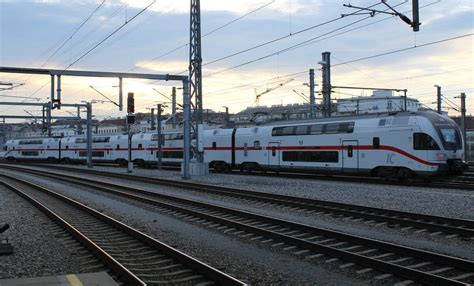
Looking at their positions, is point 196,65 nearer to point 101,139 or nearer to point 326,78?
point 326,78

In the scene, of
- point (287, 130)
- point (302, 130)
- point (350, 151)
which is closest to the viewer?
point (350, 151)

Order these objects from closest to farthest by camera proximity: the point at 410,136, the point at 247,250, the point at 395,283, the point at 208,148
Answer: the point at 395,283, the point at 247,250, the point at 410,136, the point at 208,148

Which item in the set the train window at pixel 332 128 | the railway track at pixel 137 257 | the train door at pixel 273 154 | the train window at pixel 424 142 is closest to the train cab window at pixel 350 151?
the train window at pixel 332 128

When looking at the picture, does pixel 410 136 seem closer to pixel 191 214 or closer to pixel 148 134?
pixel 191 214

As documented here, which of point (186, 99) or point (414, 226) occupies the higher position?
point (186, 99)

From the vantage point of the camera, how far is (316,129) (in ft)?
84.8

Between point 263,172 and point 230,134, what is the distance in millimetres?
3661

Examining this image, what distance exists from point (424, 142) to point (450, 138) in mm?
1539

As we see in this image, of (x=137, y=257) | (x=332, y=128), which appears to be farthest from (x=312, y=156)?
(x=137, y=257)

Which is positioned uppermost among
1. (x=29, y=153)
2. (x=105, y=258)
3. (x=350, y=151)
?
(x=350, y=151)

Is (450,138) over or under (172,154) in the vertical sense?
over

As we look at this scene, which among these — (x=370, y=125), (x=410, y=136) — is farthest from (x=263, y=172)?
(x=410, y=136)

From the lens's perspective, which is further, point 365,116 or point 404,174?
point 365,116

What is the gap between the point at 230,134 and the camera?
33094 mm
